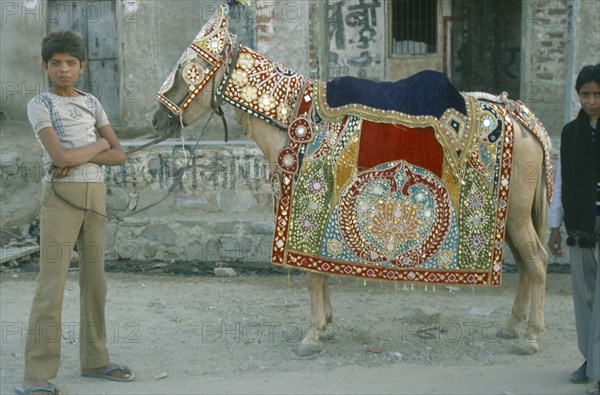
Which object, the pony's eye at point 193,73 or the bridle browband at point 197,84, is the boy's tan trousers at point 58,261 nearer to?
the bridle browband at point 197,84

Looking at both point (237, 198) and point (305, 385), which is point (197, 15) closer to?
point (237, 198)

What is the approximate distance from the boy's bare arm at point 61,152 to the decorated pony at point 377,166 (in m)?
0.98

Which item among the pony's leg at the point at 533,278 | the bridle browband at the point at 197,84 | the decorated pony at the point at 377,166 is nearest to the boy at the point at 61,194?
the bridle browband at the point at 197,84

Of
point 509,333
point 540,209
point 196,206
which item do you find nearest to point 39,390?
point 509,333

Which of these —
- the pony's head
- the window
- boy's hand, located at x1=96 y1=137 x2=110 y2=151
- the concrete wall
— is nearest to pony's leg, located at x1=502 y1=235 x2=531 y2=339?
the pony's head

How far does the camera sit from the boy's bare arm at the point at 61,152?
13.8 ft

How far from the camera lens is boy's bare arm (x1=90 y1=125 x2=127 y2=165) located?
4414mm

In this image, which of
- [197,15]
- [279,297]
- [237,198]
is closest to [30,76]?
[197,15]

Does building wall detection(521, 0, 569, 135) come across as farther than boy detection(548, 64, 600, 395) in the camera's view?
Yes

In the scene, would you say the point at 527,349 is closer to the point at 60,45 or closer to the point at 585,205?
the point at 585,205

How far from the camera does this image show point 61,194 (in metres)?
4.34

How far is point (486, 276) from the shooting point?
17.1 feet

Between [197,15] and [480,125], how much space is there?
578 cm

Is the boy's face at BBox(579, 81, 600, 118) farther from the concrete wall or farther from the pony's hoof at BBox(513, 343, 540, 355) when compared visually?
the concrete wall
